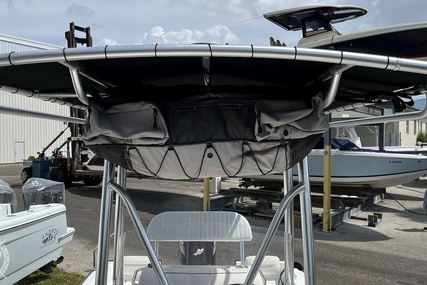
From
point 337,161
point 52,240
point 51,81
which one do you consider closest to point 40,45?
point 337,161

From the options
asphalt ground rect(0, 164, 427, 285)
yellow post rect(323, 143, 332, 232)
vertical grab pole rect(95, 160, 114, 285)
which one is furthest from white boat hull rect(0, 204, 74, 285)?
yellow post rect(323, 143, 332, 232)

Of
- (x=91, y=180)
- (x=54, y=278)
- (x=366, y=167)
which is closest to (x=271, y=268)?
(x=54, y=278)

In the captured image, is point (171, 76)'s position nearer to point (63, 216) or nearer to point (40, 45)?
point (63, 216)

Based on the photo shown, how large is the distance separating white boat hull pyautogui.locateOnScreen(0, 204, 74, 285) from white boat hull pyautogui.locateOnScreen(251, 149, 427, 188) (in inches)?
226

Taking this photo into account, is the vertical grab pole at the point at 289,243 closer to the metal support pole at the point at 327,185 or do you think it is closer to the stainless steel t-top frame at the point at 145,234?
the stainless steel t-top frame at the point at 145,234

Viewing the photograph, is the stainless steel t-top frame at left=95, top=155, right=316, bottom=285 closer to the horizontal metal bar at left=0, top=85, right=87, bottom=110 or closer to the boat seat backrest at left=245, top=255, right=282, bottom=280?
the horizontal metal bar at left=0, top=85, right=87, bottom=110

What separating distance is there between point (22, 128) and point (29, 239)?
2520 centimetres

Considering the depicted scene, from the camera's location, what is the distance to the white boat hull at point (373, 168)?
29.4 ft

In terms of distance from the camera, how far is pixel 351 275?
4945mm

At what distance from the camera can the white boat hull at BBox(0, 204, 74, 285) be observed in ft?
10.8

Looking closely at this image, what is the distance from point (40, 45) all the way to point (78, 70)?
2576 centimetres

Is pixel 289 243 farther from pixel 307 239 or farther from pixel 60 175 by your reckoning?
pixel 60 175

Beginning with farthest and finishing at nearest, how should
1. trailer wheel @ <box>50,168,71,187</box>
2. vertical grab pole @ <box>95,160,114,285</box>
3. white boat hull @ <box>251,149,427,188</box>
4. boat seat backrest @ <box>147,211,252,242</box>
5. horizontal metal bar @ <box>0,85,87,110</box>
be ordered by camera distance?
trailer wheel @ <box>50,168,71,187</box>
white boat hull @ <box>251,149,427,188</box>
boat seat backrest @ <box>147,211,252,242</box>
horizontal metal bar @ <box>0,85,87,110</box>
vertical grab pole @ <box>95,160,114,285</box>

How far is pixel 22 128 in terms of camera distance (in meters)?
26.2
